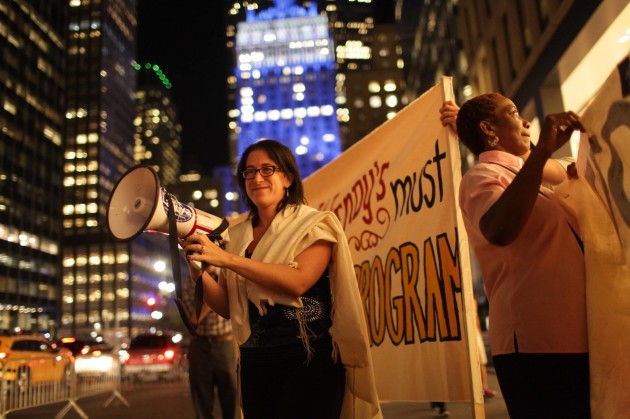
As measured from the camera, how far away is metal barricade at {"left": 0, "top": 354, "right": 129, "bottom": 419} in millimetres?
7176

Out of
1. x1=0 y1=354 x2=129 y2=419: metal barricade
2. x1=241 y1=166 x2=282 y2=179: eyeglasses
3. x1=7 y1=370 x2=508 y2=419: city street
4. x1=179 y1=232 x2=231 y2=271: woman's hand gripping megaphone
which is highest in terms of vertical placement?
x1=241 y1=166 x2=282 y2=179: eyeglasses

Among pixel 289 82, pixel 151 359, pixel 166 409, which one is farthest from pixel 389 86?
pixel 166 409

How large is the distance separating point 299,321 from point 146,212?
34.2 inches

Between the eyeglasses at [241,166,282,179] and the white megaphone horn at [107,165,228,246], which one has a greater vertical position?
the eyeglasses at [241,166,282,179]

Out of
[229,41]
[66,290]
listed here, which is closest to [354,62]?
[229,41]

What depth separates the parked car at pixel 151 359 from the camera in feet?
59.6

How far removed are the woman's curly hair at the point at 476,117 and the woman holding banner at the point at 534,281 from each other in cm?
20

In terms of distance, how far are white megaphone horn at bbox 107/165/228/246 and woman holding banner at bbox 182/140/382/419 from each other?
24 cm

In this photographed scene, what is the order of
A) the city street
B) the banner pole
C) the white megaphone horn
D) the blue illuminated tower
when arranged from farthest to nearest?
the blue illuminated tower, the city street, the banner pole, the white megaphone horn

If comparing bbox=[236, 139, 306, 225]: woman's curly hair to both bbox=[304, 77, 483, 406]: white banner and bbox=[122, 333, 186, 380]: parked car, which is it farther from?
bbox=[122, 333, 186, 380]: parked car

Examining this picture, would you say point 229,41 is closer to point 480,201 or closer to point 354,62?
point 354,62

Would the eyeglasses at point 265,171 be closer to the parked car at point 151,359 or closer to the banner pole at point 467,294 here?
the banner pole at point 467,294

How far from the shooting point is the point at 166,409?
32.8 ft

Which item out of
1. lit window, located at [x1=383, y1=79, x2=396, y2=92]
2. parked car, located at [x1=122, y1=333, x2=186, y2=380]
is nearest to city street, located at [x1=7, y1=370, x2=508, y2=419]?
parked car, located at [x1=122, y1=333, x2=186, y2=380]
